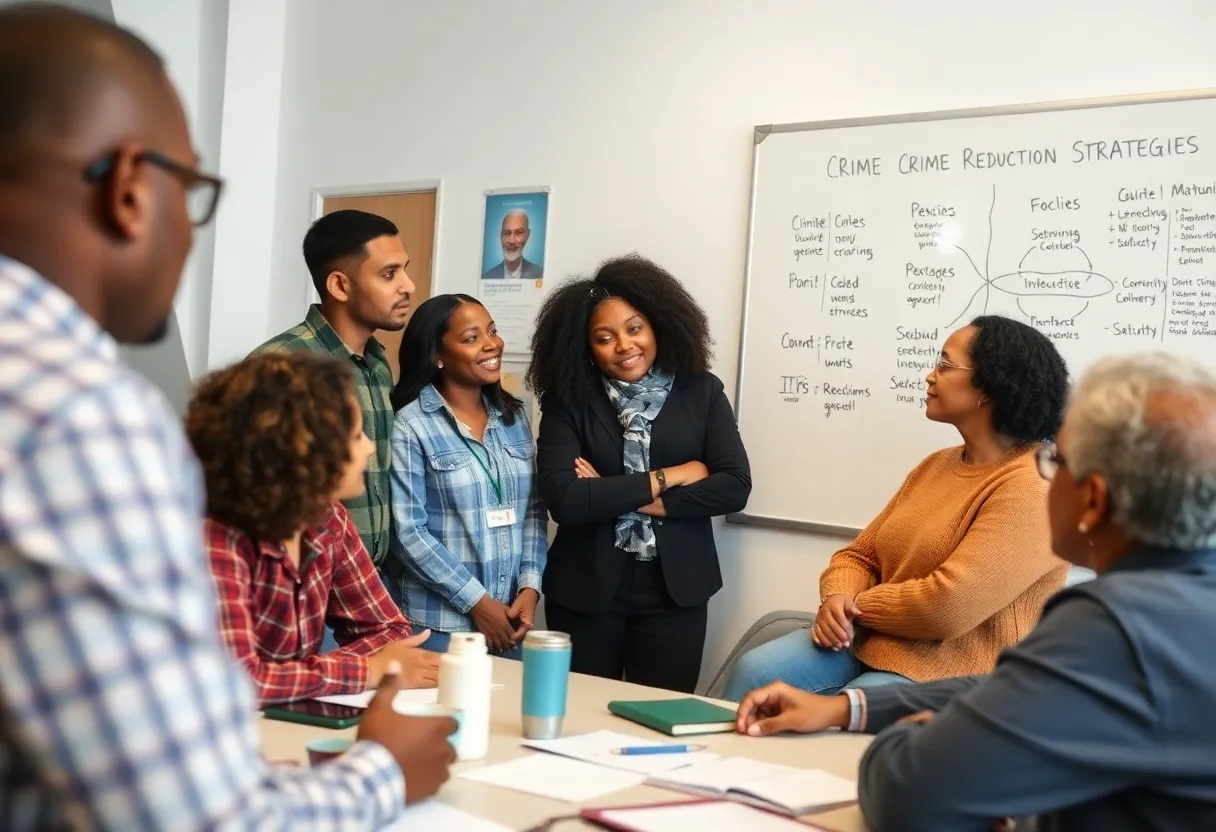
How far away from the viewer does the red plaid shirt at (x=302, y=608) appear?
164 centimetres

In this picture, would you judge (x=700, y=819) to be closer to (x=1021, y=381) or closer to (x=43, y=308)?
(x=43, y=308)

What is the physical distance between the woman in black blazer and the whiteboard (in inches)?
10.9

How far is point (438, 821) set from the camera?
4.00ft

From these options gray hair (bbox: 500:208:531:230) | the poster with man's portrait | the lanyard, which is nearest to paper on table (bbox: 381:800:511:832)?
the lanyard

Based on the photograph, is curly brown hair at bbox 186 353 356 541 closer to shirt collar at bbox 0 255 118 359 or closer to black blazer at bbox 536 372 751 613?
shirt collar at bbox 0 255 118 359

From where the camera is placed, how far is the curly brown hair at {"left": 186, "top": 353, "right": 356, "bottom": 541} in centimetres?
160

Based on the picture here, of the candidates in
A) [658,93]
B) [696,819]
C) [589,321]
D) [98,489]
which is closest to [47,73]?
[98,489]

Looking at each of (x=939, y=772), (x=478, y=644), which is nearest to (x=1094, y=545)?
(x=939, y=772)

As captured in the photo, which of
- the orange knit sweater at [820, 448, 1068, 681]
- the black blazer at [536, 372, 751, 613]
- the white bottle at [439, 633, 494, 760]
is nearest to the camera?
the white bottle at [439, 633, 494, 760]

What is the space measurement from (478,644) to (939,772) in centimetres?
62

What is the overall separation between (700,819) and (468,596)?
5.69 feet

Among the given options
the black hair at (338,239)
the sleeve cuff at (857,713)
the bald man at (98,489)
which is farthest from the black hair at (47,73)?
the black hair at (338,239)

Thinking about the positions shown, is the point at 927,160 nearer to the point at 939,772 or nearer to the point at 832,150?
the point at 832,150

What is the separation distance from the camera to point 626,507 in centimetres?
301
